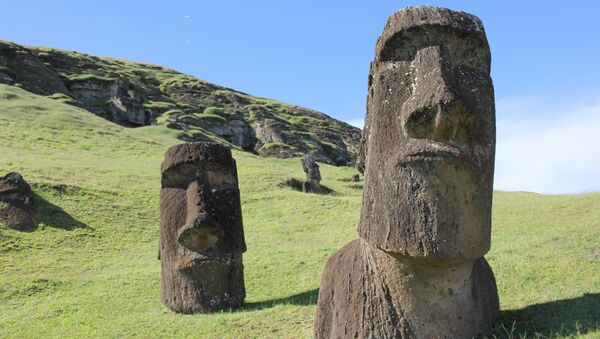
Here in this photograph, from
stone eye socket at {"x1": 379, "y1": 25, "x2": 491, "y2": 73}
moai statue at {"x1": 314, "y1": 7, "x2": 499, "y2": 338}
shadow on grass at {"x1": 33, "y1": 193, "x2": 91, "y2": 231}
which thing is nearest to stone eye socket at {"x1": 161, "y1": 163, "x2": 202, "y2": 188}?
moai statue at {"x1": 314, "y1": 7, "x2": 499, "y2": 338}

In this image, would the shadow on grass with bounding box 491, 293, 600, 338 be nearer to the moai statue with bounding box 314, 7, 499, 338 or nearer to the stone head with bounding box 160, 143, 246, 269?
the moai statue with bounding box 314, 7, 499, 338

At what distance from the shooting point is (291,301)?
10.7m

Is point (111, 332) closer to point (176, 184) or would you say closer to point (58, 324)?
point (58, 324)

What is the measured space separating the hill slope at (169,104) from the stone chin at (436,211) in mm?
49558

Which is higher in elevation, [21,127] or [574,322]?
[21,127]

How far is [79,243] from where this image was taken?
61.3 ft

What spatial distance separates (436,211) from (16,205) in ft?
56.6

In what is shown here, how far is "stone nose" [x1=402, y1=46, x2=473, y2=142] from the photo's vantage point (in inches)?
187

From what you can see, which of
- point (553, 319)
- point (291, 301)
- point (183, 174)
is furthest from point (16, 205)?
point (553, 319)

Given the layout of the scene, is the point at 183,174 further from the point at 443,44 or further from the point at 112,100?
the point at 112,100

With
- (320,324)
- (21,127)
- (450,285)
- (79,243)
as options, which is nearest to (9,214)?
(79,243)

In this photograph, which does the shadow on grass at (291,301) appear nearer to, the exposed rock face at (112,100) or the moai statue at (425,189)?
the moai statue at (425,189)

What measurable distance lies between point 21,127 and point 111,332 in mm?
31043

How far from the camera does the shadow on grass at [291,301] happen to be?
34.2ft
